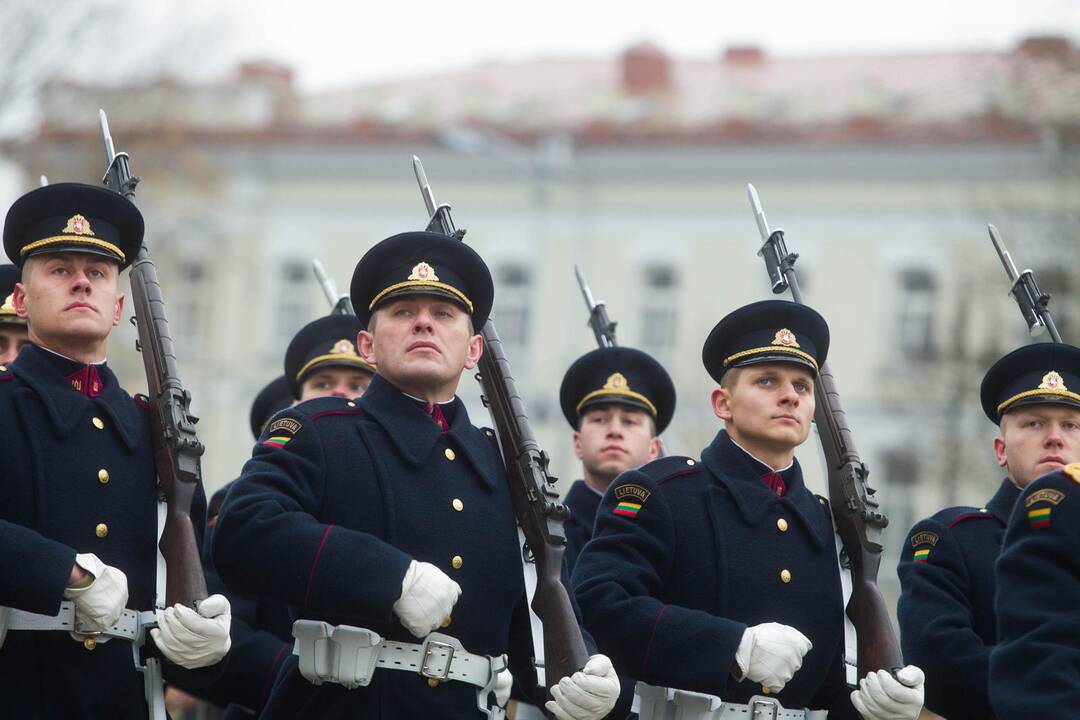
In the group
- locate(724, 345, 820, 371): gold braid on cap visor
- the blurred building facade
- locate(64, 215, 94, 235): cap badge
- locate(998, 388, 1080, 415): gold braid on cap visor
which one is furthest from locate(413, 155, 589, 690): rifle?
the blurred building facade

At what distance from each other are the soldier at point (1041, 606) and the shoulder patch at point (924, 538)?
1.84m

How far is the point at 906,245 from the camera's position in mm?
32969

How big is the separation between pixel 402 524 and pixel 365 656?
17.9 inches

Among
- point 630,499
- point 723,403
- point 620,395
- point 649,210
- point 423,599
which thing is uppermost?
point 649,210

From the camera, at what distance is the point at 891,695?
22.3 ft

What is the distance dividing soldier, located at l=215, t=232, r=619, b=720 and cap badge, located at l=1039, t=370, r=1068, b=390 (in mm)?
2227

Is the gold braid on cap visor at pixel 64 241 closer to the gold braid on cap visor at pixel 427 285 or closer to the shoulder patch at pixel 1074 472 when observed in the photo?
the gold braid on cap visor at pixel 427 285

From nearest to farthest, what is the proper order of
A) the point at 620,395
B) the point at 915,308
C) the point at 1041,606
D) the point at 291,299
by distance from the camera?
the point at 1041,606 → the point at 620,395 → the point at 915,308 → the point at 291,299

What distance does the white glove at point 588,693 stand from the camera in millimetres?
6336

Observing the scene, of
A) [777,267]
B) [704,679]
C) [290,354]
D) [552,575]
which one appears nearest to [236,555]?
[552,575]

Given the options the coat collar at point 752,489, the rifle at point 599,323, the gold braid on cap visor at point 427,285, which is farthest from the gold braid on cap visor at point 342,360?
the gold braid on cap visor at point 427,285

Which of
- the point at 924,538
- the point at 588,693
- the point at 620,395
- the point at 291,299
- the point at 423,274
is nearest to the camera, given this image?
the point at 588,693

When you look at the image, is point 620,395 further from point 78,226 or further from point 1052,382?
point 78,226

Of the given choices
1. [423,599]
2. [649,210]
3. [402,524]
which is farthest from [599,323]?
[649,210]
